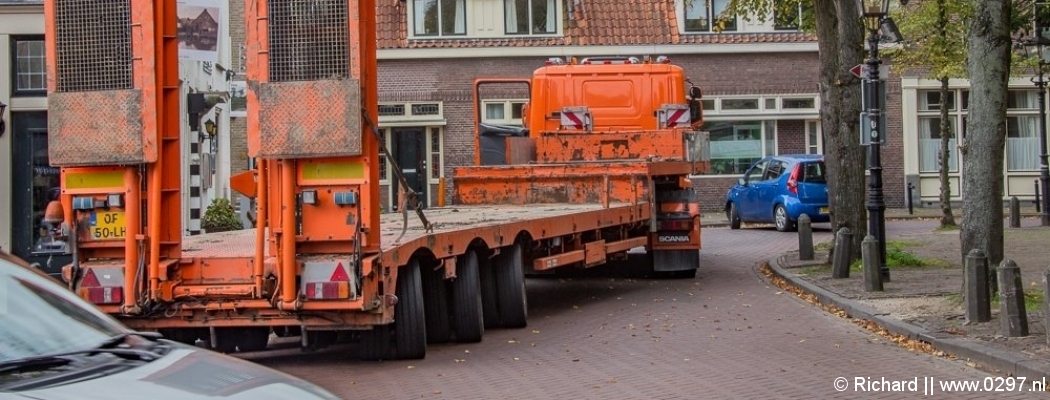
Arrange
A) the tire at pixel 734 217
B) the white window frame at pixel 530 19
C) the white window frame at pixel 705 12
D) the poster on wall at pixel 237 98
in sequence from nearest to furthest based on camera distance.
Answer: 1. the poster on wall at pixel 237 98
2. the tire at pixel 734 217
3. the white window frame at pixel 705 12
4. the white window frame at pixel 530 19

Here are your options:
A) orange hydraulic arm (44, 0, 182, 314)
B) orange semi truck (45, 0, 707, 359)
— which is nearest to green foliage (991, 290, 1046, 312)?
orange semi truck (45, 0, 707, 359)

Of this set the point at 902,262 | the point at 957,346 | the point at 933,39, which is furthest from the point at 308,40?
the point at 933,39

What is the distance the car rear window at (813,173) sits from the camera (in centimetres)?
2770

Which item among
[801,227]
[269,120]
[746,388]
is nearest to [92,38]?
[269,120]

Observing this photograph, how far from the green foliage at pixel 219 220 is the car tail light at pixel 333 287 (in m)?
12.4

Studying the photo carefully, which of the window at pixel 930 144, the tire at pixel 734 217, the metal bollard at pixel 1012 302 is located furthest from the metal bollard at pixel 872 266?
the window at pixel 930 144

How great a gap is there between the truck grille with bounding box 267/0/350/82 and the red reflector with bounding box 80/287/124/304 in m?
2.03

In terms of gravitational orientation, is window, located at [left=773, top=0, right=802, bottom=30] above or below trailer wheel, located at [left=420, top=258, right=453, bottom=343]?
above

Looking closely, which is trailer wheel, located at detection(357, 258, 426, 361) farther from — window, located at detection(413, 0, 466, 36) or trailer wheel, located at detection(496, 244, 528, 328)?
window, located at detection(413, 0, 466, 36)

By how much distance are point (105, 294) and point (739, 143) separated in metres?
30.5

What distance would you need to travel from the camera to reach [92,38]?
991cm

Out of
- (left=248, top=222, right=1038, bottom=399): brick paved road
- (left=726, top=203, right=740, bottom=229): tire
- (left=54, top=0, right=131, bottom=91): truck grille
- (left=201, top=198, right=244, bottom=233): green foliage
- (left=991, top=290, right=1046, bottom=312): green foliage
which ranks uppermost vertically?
(left=54, top=0, right=131, bottom=91): truck grille

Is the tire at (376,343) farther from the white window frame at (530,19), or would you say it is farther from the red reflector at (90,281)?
the white window frame at (530,19)

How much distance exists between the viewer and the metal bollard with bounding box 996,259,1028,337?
34.6ft
